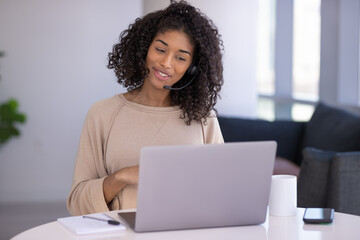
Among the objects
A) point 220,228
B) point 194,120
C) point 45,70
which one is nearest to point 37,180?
point 45,70

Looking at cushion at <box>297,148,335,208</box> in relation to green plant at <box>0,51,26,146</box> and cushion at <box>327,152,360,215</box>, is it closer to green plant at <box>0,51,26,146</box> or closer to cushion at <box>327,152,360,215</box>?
cushion at <box>327,152,360,215</box>

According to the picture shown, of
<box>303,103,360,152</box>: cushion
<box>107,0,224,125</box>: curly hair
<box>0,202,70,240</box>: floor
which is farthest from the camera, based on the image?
<box>0,202,70,240</box>: floor

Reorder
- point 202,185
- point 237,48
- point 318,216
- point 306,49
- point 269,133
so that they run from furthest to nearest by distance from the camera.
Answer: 1. point 306,49
2. point 269,133
3. point 237,48
4. point 318,216
5. point 202,185

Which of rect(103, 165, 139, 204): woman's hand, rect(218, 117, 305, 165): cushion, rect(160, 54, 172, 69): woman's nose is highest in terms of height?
rect(160, 54, 172, 69): woman's nose

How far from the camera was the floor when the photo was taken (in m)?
4.86

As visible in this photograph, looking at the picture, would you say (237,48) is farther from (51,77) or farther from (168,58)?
(168,58)

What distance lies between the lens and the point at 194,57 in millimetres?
2494

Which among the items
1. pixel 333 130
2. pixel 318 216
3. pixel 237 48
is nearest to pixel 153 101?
pixel 318 216

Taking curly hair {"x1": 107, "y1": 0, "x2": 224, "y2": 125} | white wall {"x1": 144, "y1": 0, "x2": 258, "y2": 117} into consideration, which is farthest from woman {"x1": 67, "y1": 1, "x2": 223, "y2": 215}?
white wall {"x1": 144, "y1": 0, "x2": 258, "y2": 117}

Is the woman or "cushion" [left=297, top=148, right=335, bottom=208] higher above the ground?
the woman

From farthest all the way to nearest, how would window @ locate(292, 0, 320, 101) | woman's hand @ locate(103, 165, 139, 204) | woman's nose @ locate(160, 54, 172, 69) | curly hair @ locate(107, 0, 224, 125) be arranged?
window @ locate(292, 0, 320, 101)
curly hair @ locate(107, 0, 224, 125)
woman's nose @ locate(160, 54, 172, 69)
woman's hand @ locate(103, 165, 139, 204)

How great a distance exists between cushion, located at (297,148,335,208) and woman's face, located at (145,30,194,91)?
1.28 m

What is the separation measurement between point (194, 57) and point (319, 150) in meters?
1.31

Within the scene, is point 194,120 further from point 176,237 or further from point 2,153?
point 2,153
